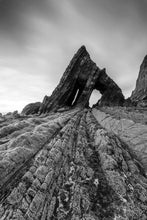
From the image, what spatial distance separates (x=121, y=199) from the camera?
847 cm

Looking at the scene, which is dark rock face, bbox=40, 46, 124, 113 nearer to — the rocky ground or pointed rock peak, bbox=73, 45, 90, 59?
pointed rock peak, bbox=73, 45, 90, 59

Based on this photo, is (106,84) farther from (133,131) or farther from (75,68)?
(133,131)

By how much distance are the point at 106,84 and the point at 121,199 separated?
190 feet

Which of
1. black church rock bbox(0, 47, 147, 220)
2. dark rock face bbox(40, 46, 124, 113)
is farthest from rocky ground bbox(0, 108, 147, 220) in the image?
dark rock face bbox(40, 46, 124, 113)

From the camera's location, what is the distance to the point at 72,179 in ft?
33.8

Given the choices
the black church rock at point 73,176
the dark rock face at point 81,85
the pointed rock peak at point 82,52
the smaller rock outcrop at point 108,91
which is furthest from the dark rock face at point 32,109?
the black church rock at point 73,176

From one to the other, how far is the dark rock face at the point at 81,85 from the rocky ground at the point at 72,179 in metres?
36.9

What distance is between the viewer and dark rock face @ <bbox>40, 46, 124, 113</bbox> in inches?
2103

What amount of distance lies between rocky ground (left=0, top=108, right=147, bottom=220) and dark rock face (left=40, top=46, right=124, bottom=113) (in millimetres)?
36943

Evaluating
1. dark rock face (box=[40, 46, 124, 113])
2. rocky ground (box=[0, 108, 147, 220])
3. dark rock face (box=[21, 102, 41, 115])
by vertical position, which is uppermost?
dark rock face (box=[40, 46, 124, 113])

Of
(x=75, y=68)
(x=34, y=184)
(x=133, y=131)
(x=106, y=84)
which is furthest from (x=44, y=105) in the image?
(x=34, y=184)

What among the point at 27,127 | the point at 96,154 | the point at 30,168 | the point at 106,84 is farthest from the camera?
the point at 106,84

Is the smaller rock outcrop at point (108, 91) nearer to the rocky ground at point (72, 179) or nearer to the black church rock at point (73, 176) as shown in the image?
→ the black church rock at point (73, 176)

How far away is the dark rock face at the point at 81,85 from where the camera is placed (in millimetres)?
53419
